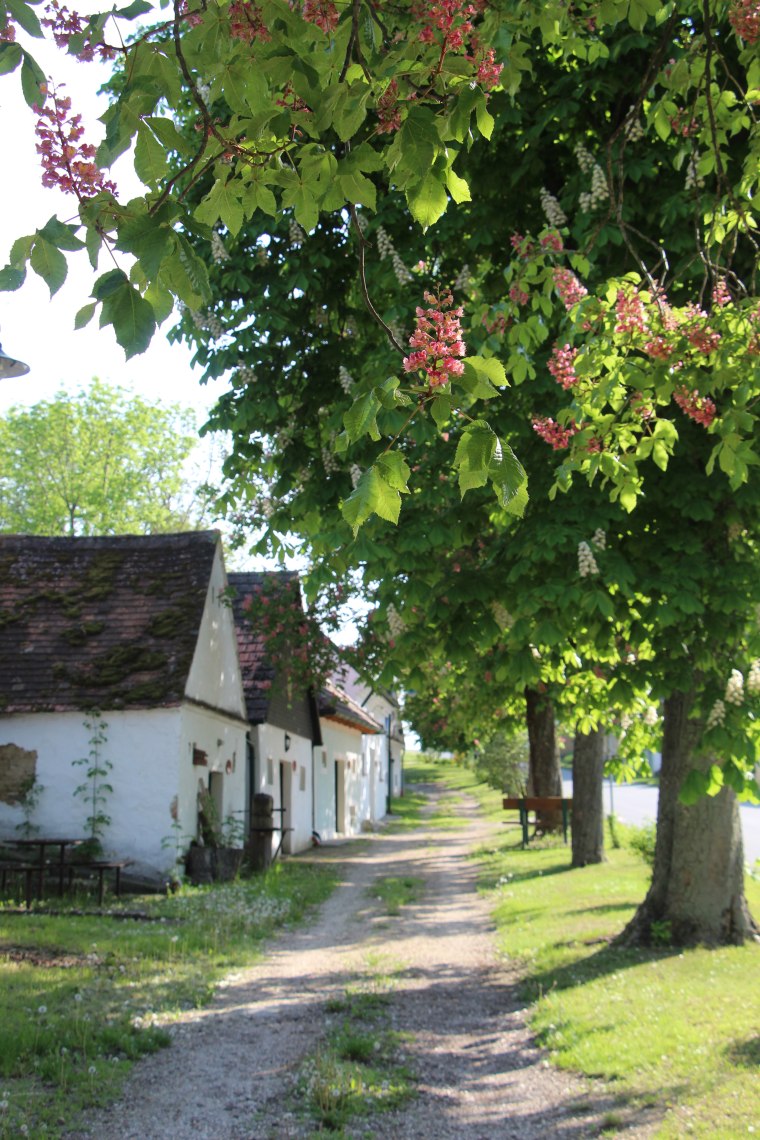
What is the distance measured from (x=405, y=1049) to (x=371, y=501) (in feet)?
19.6

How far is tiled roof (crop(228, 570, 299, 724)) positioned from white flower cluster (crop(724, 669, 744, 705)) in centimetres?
1558

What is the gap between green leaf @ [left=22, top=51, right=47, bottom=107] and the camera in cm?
284

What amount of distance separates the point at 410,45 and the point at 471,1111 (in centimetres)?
562

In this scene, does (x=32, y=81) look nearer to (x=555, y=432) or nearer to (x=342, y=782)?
(x=555, y=432)

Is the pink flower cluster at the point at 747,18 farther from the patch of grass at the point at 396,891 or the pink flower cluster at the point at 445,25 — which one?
the patch of grass at the point at 396,891

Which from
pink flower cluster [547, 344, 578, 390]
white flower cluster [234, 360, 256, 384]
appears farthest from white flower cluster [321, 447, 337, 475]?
pink flower cluster [547, 344, 578, 390]

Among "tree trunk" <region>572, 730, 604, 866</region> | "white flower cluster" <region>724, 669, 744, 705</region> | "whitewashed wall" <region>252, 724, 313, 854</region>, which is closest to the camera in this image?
"white flower cluster" <region>724, 669, 744, 705</region>

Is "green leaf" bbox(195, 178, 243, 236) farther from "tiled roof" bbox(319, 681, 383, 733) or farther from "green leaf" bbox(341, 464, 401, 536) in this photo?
"tiled roof" bbox(319, 681, 383, 733)

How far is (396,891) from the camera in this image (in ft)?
56.5

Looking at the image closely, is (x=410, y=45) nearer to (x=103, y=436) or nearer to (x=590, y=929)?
(x=590, y=929)

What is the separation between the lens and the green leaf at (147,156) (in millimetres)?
2898

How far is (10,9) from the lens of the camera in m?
2.95

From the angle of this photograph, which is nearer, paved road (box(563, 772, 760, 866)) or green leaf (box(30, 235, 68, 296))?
green leaf (box(30, 235, 68, 296))

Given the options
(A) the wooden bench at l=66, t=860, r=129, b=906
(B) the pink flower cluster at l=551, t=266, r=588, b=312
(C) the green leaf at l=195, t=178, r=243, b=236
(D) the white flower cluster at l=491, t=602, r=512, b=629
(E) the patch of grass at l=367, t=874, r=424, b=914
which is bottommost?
(E) the patch of grass at l=367, t=874, r=424, b=914
